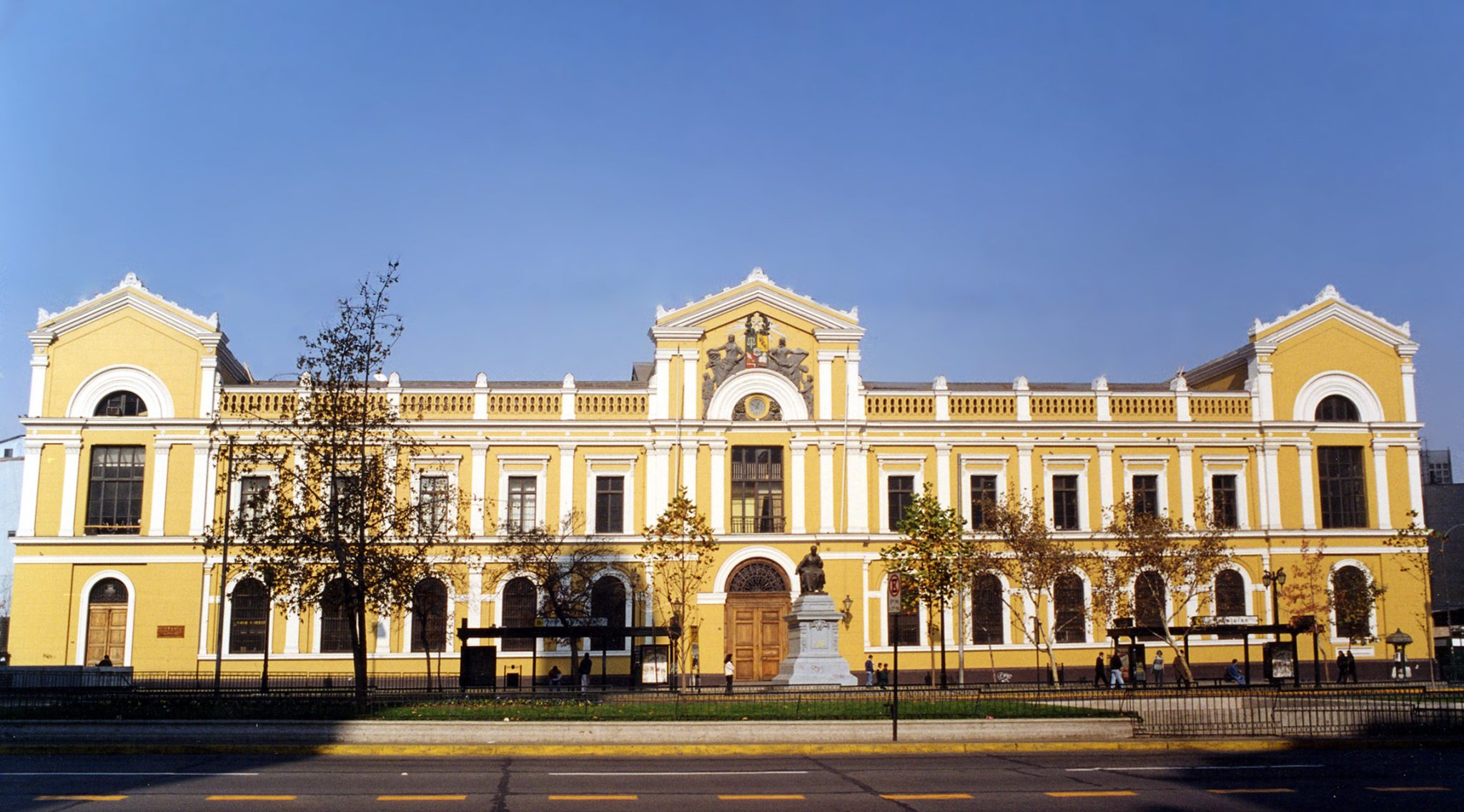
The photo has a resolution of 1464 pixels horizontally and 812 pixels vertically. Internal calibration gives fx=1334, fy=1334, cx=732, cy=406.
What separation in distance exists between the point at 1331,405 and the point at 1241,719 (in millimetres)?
32120

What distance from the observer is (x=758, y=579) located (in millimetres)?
53188

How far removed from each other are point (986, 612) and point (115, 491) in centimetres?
3479

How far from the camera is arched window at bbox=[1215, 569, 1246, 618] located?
54625mm

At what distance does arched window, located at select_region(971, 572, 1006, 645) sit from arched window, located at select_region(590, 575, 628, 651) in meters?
13.9

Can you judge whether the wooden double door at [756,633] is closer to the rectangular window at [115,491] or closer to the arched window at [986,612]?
the arched window at [986,612]

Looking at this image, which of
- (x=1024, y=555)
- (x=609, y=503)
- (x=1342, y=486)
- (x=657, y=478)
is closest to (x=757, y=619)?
(x=657, y=478)

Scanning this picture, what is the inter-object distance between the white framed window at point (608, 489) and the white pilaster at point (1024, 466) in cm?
1582

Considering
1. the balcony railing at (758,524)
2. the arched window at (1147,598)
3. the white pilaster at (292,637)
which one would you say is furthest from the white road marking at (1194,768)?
the white pilaster at (292,637)

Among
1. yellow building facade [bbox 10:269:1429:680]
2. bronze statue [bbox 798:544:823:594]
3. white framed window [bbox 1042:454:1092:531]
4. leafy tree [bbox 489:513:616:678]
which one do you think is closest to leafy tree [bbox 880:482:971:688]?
yellow building facade [bbox 10:269:1429:680]

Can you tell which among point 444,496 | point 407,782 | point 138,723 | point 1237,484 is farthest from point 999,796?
point 1237,484

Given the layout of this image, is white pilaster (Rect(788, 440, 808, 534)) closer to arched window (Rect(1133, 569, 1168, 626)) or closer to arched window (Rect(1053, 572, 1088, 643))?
arched window (Rect(1053, 572, 1088, 643))

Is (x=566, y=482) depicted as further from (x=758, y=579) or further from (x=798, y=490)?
(x=798, y=490)

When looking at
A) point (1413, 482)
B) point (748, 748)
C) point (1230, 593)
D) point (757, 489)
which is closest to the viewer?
point (748, 748)

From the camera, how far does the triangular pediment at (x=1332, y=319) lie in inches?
2215
